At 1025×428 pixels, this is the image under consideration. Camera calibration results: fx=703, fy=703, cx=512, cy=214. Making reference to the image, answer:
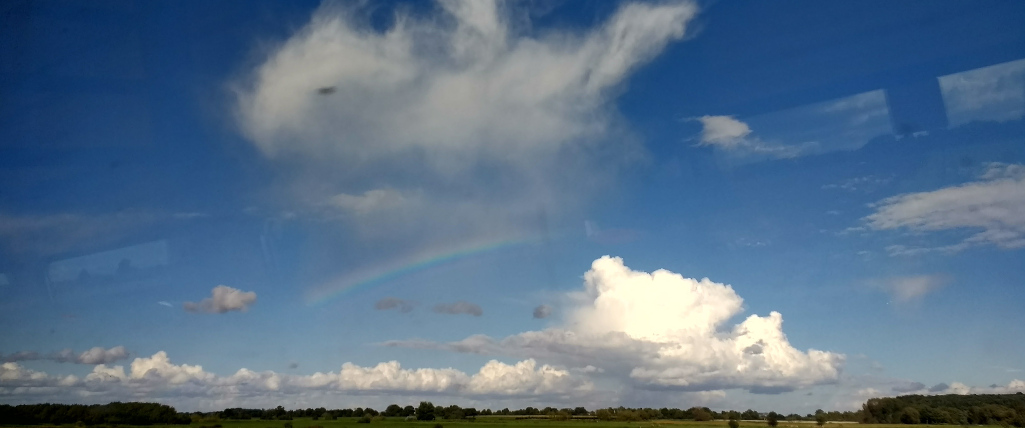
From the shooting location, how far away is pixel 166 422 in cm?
14888

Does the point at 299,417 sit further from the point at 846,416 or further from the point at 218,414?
the point at 846,416

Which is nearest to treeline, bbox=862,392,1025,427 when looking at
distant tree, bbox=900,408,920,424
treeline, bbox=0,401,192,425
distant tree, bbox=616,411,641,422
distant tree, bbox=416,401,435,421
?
distant tree, bbox=900,408,920,424

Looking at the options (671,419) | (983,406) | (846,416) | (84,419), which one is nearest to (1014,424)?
(983,406)

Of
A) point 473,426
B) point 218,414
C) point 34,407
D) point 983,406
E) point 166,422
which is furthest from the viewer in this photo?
point 218,414

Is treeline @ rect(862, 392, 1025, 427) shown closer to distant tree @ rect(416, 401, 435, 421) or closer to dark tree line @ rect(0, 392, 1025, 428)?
dark tree line @ rect(0, 392, 1025, 428)

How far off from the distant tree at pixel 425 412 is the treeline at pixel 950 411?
361ft

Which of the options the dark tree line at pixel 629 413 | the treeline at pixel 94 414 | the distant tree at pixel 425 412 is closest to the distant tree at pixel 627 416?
→ the dark tree line at pixel 629 413

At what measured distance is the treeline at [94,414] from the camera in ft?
389

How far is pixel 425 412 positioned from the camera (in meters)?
184

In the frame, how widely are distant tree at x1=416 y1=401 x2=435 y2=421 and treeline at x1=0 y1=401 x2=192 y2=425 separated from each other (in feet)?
186

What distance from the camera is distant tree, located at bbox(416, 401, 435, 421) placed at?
18300cm

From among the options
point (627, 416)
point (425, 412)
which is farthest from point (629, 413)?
point (425, 412)

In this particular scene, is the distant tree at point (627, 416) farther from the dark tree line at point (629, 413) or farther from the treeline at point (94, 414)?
the treeline at point (94, 414)

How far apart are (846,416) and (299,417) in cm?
15273
